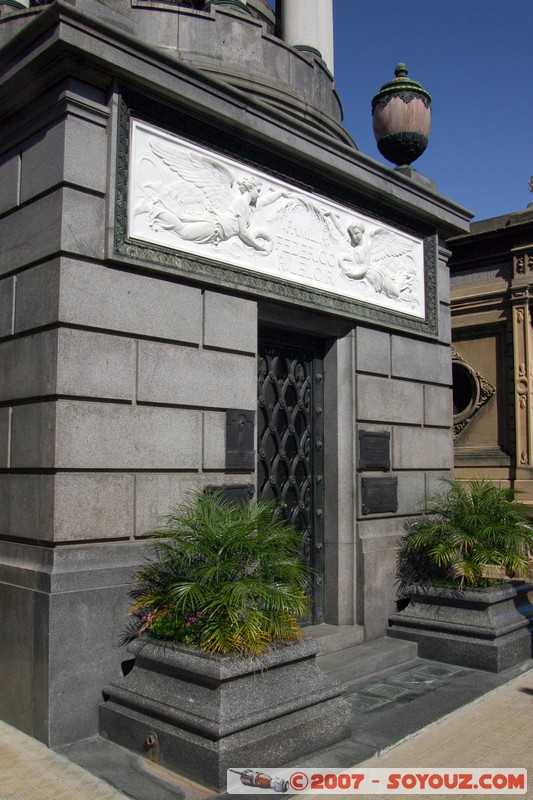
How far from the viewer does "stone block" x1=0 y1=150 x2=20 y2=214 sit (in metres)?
7.53

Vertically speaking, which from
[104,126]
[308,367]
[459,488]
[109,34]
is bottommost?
[459,488]

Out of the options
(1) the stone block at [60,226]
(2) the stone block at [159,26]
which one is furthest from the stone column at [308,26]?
(1) the stone block at [60,226]

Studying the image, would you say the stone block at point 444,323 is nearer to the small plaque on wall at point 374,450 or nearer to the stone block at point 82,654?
the small plaque on wall at point 374,450

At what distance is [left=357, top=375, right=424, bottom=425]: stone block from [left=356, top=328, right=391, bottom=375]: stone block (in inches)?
5.2

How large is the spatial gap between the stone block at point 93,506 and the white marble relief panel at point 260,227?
2.37 m

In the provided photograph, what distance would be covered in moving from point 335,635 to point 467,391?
1181 centimetres

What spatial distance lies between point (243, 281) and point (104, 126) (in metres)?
2.17

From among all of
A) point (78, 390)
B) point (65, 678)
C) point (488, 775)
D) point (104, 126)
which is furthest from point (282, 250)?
point (488, 775)

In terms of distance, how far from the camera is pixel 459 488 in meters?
10.4

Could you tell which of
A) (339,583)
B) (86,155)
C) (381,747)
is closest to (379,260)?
(339,583)

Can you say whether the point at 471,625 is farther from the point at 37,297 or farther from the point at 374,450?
the point at 37,297

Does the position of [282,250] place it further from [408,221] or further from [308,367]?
[408,221]

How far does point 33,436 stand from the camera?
6.89 metres

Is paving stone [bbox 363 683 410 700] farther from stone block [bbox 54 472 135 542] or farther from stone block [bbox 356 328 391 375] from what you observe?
stone block [bbox 356 328 391 375]
